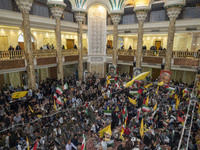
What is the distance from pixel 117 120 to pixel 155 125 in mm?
2005

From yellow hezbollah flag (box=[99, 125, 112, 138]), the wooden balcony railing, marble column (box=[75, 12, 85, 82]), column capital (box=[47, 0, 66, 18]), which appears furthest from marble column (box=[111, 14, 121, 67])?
Result: yellow hezbollah flag (box=[99, 125, 112, 138])

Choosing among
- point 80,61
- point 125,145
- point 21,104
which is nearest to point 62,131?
point 125,145

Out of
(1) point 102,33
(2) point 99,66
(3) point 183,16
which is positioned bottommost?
(2) point 99,66

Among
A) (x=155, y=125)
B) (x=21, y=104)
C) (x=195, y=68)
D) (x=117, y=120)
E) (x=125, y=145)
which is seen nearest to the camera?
(x=125, y=145)

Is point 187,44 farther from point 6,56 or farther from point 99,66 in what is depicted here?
point 6,56

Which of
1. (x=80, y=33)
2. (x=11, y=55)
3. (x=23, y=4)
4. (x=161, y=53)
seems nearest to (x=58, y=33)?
(x=80, y=33)

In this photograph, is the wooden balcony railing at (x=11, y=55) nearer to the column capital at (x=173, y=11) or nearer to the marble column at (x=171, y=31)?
the marble column at (x=171, y=31)

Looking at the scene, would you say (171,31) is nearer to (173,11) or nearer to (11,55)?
(173,11)

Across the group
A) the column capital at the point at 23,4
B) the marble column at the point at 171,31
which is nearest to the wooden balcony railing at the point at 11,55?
the column capital at the point at 23,4

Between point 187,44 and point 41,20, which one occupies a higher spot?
point 41,20

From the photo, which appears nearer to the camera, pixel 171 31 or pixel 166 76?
pixel 166 76

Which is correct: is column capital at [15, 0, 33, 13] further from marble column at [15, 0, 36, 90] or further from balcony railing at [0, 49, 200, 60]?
balcony railing at [0, 49, 200, 60]

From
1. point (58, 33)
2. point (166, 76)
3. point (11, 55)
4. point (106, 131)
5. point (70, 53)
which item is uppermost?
point (58, 33)

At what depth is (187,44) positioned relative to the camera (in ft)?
53.3
